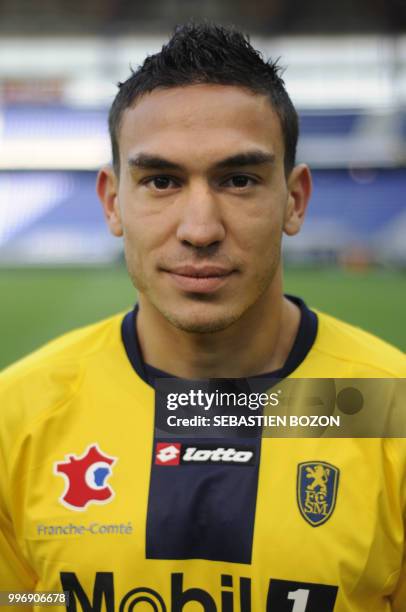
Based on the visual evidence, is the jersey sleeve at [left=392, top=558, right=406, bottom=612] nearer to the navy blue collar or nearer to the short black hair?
the navy blue collar

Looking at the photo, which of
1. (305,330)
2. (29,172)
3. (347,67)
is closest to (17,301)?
(305,330)

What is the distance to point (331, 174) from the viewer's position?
2228cm

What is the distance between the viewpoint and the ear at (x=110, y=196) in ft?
5.23

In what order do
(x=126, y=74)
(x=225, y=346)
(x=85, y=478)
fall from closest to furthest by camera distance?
1. (x=85, y=478)
2. (x=225, y=346)
3. (x=126, y=74)

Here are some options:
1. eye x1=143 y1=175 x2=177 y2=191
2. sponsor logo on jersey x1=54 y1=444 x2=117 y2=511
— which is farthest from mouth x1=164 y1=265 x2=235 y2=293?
sponsor logo on jersey x1=54 y1=444 x2=117 y2=511

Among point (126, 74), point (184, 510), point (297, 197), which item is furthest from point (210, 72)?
point (126, 74)

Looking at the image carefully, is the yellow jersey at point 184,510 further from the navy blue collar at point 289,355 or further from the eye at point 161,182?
the eye at point 161,182

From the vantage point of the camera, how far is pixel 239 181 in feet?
4.67

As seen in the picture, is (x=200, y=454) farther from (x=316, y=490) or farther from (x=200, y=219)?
(x=200, y=219)

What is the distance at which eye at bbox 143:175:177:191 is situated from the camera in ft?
4.67

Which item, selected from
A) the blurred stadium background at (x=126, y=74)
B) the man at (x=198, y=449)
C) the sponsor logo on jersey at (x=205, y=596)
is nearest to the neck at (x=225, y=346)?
the man at (x=198, y=449)

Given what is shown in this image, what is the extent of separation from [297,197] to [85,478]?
0.76 meters

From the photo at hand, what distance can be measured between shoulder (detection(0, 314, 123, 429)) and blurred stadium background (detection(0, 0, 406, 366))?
61.9 ft

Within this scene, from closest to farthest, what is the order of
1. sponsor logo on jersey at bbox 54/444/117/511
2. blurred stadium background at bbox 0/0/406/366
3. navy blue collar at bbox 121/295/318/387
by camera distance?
sponsor logo on jersey at bbox 54/444/117/511 < navy blue collar at bbox 121/295/318/387 < blurred stadium background at bbox 0/0/406/366
